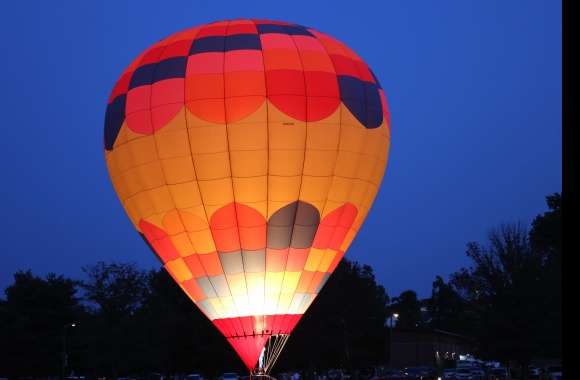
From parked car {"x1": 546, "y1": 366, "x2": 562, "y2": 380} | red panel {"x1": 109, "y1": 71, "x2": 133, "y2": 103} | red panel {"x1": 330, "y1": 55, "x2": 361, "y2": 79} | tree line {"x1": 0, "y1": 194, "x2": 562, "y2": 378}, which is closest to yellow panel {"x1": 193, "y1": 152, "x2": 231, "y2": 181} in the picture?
red panel {"x1": 109, "y1": 71, "x2": 133, "y2": 103}

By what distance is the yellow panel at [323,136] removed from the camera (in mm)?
20844

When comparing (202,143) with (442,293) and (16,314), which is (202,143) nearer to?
(16,314)

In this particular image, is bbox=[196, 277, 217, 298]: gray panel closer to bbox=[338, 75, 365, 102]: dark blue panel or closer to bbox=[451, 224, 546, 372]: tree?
bbox=[338, 75, 365, 102]: dark blue panel

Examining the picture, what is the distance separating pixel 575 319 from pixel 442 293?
491 feet

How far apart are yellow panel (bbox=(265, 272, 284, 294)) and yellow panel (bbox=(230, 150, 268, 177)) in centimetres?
257

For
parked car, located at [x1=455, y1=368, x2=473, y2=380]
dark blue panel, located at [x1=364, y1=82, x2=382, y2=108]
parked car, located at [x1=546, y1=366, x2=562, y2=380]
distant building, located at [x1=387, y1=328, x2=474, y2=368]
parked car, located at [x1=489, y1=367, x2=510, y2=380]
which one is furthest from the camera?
distant building, located at [x1=387, y1=328, x2=474, y2=368]

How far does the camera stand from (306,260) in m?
21.7

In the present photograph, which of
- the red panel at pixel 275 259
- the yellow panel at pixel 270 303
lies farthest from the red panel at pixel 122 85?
the yellow panel at pixel 270 303

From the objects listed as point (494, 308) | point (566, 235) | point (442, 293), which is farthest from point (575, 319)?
point (442, 293)

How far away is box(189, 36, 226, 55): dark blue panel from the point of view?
21328mm

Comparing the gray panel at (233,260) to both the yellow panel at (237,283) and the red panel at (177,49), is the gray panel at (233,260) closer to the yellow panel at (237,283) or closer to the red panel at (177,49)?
the yellow panel at (237,283)

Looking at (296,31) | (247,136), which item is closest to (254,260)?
(247,136)

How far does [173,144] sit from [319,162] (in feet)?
11.5

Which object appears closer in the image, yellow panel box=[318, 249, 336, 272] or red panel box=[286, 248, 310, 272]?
red panel box=[286, 248, 310, 272]
